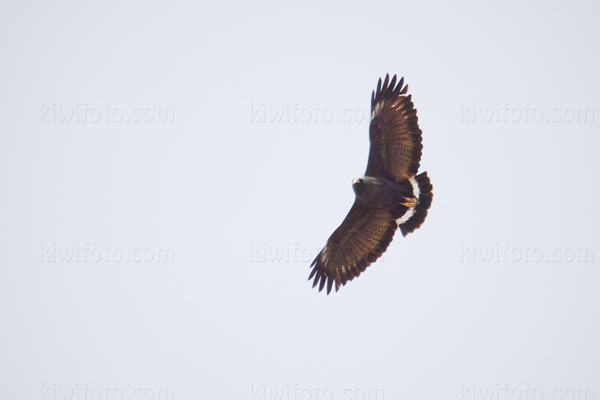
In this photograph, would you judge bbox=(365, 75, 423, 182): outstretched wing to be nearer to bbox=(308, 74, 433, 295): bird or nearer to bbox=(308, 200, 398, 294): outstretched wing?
bbox=(308, 74, 433, 295): bird

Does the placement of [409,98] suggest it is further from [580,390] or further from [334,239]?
[580,390]

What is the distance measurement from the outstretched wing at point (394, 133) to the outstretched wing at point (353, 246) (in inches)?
38.0

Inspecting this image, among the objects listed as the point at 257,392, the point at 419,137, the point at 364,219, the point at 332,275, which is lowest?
the point at 257,392

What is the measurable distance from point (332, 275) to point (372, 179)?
223 centimetres

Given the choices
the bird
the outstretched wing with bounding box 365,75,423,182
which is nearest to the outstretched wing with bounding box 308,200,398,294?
the bird

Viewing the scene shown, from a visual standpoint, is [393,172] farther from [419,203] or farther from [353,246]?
[353,246]

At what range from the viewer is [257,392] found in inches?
679

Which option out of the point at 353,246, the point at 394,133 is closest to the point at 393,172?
the point at 394,133

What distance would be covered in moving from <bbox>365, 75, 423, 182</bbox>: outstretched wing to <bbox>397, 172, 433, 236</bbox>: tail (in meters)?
0.17

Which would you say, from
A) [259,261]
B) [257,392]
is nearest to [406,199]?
[259,261]

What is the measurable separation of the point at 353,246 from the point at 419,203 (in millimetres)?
1653

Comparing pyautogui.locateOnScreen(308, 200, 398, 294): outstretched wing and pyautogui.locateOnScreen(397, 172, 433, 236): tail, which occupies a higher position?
pyautogui.locateOnScreen(397, 172, 433, 236): tail

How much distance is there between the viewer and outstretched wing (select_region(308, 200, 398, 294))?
1372 centimetres

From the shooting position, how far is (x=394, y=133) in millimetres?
13023
